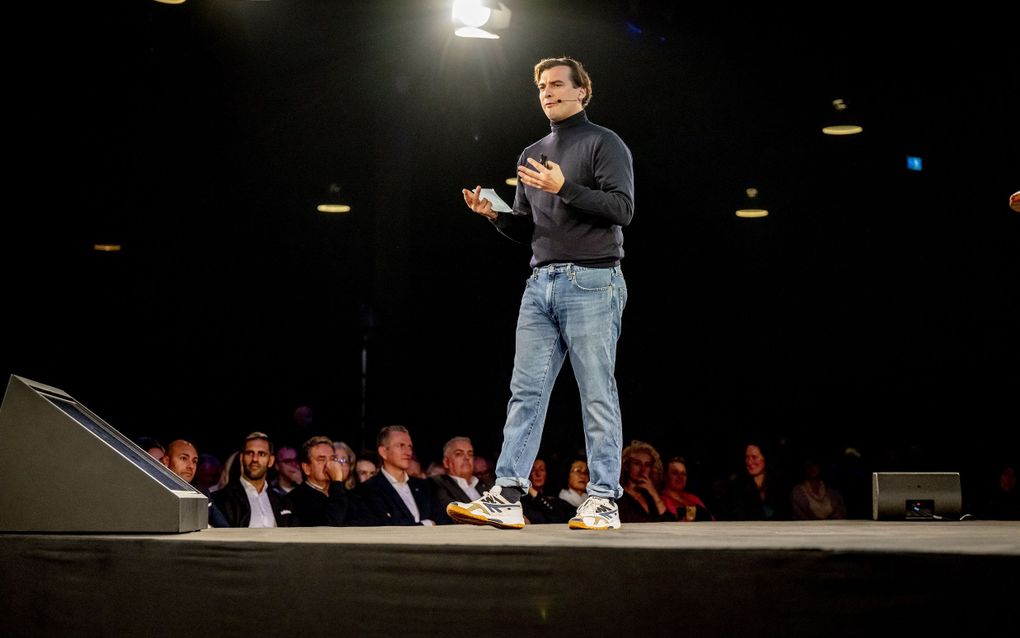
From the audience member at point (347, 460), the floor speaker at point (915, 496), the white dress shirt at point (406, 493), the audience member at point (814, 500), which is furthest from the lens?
the audience member at point (814, 500)

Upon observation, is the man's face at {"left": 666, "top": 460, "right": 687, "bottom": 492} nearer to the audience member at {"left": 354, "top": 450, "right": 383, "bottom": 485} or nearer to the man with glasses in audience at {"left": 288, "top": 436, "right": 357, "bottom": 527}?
the audience member at {"left": 354, "top": 450, "right": 383, "bottom": 485}

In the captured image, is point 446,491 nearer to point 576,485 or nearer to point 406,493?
point 406,493

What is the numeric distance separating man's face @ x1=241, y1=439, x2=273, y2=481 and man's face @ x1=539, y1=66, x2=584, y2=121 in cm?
316

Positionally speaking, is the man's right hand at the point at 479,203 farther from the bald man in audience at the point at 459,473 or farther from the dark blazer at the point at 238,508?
the bald man in audience at the point at 459,473

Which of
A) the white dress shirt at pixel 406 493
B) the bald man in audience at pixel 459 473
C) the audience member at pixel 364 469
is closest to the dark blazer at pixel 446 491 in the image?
the bald man in audience at pixel 459 473

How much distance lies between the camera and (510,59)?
7.56 metres

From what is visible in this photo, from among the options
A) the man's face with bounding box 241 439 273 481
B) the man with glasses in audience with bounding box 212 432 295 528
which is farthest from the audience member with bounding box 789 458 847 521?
the man's face with bounding box 241 439 273 481

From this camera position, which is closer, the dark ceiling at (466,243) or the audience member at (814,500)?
the audience member at (814,500)

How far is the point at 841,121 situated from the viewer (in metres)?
8.27

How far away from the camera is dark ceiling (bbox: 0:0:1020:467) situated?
25.8 ft

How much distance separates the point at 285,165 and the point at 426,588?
8.02 metres

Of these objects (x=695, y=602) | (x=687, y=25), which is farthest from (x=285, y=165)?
(x=695, y=602)

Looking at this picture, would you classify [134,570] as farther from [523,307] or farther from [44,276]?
[44,276]

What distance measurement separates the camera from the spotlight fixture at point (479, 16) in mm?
6070
